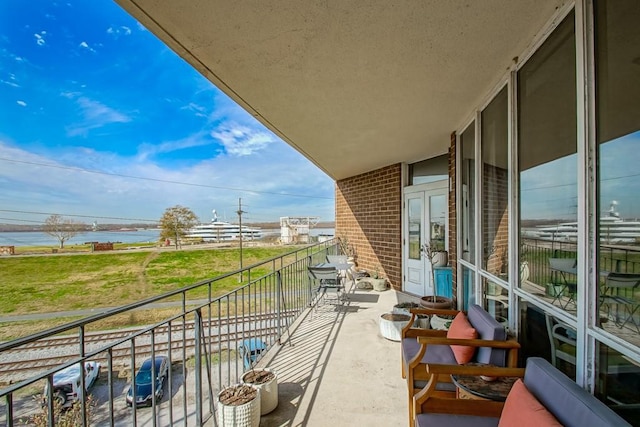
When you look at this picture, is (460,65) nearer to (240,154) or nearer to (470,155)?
(470,155)

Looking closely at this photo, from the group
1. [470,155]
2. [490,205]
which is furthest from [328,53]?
[470,155]

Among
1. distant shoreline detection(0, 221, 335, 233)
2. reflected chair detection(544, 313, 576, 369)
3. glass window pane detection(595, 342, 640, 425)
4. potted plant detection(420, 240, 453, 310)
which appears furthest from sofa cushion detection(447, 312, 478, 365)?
distant shoreline detection(0, 221, 335, 233)

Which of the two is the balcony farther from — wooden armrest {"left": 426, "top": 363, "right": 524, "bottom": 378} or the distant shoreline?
the distant shoreline

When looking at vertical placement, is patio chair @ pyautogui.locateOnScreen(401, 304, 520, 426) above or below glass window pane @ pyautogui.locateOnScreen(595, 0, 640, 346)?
below

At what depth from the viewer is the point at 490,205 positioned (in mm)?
2590

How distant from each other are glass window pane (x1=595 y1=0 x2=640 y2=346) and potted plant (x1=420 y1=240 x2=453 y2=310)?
227cm

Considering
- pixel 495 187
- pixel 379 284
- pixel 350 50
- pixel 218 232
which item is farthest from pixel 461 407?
pixel 218 232

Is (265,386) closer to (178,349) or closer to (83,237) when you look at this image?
(178,349)

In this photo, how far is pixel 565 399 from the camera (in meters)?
1.09

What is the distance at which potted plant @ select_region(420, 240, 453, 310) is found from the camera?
3367 mm

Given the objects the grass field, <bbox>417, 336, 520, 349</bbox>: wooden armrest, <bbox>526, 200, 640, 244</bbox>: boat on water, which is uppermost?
<bbox>526, 200, 640, 244</bbox>: boat on water

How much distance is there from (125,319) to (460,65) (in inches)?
797

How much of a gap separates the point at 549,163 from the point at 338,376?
2221 millimetres

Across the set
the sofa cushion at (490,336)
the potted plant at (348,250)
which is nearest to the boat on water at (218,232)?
the potted plant at (348,250)
